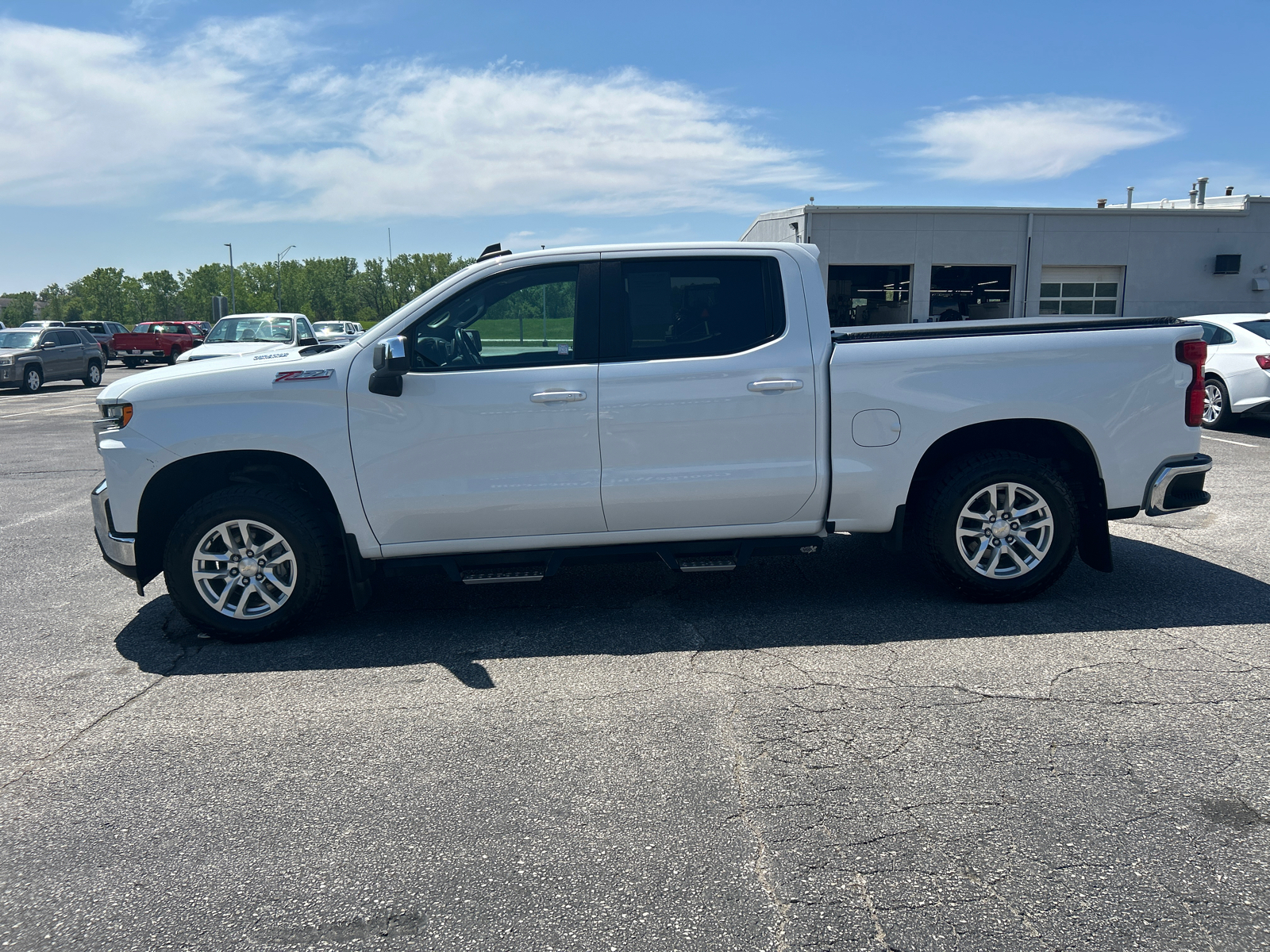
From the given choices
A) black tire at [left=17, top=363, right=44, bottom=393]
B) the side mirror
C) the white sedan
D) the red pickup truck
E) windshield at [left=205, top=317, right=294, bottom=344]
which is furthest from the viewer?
the red pickup truck

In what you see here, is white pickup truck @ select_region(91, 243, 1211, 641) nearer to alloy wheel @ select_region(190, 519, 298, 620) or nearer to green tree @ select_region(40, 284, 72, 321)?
alloy wheel @ select_region(190, 519, 298, 620)

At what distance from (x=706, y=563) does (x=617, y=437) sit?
83 centimetres

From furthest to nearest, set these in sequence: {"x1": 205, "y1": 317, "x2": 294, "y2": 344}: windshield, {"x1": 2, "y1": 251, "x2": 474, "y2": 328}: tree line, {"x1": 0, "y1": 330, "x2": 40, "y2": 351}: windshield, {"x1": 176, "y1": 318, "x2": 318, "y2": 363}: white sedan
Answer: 1. {"x1": 2, "y1": 251, "x2": 474, "y2": 328}: tree line
2. {"x1": 0, "y1": 330, "x2": 40, "y2": 351}: windshield
3. {"x1": 205, "y1": 317, "x2": 294, "y2": 344}: windshield
4. {"x1": 176, "y1": 318, "x2": 318, "y2": 363}: white sedan

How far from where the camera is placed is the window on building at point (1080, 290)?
95.3 ft

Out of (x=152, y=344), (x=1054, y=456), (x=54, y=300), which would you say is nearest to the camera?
(x=1054, y=456)

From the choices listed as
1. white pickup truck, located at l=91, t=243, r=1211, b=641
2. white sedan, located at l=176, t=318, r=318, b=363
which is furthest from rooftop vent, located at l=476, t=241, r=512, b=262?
white sedan, located at l=176, t=318, r=318, b=363

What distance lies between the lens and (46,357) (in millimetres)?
25109

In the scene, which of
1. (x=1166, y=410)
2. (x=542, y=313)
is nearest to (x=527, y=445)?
(x=542, y=313)

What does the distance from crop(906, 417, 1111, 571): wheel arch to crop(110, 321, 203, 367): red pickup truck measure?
3443 cm

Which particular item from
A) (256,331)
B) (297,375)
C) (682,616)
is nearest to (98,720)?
(297,375)

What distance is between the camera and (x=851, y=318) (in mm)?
30672

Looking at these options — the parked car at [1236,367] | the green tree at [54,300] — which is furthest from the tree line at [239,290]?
the parked car at [1236,367]

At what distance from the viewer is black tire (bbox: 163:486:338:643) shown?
15.9 feet

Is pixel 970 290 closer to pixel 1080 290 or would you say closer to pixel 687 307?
pixel 1080 290
